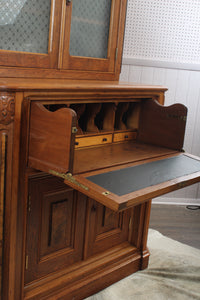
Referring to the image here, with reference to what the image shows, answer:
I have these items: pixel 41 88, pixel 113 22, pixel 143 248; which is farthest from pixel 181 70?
pixel 41 88

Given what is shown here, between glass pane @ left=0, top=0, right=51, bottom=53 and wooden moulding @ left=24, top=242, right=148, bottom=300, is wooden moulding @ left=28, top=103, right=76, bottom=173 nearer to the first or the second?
glass pane @ left=0, top=0, right=51, bottom=53

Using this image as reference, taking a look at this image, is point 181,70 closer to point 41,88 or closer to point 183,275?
point 183,275

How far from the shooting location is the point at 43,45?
82.4 inches

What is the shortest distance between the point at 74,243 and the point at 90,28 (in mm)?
1345

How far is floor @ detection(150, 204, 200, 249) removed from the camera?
3518mm

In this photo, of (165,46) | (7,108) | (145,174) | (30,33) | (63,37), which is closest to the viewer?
(7,108)

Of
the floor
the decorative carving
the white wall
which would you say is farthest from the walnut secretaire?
the white wall

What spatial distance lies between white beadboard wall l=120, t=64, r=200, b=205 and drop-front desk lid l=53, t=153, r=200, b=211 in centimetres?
182

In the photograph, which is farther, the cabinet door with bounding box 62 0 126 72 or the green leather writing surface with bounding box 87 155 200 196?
the cabinet door with bounding box 62 0 126 72

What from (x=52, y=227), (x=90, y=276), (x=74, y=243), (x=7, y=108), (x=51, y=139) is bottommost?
(x=90, y=276)

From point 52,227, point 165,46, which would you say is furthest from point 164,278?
point 165,46

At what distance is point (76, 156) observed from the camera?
209 centimetres

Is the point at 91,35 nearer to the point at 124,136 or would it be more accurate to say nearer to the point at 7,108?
the point at 124,136

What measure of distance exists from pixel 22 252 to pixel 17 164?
511mm
